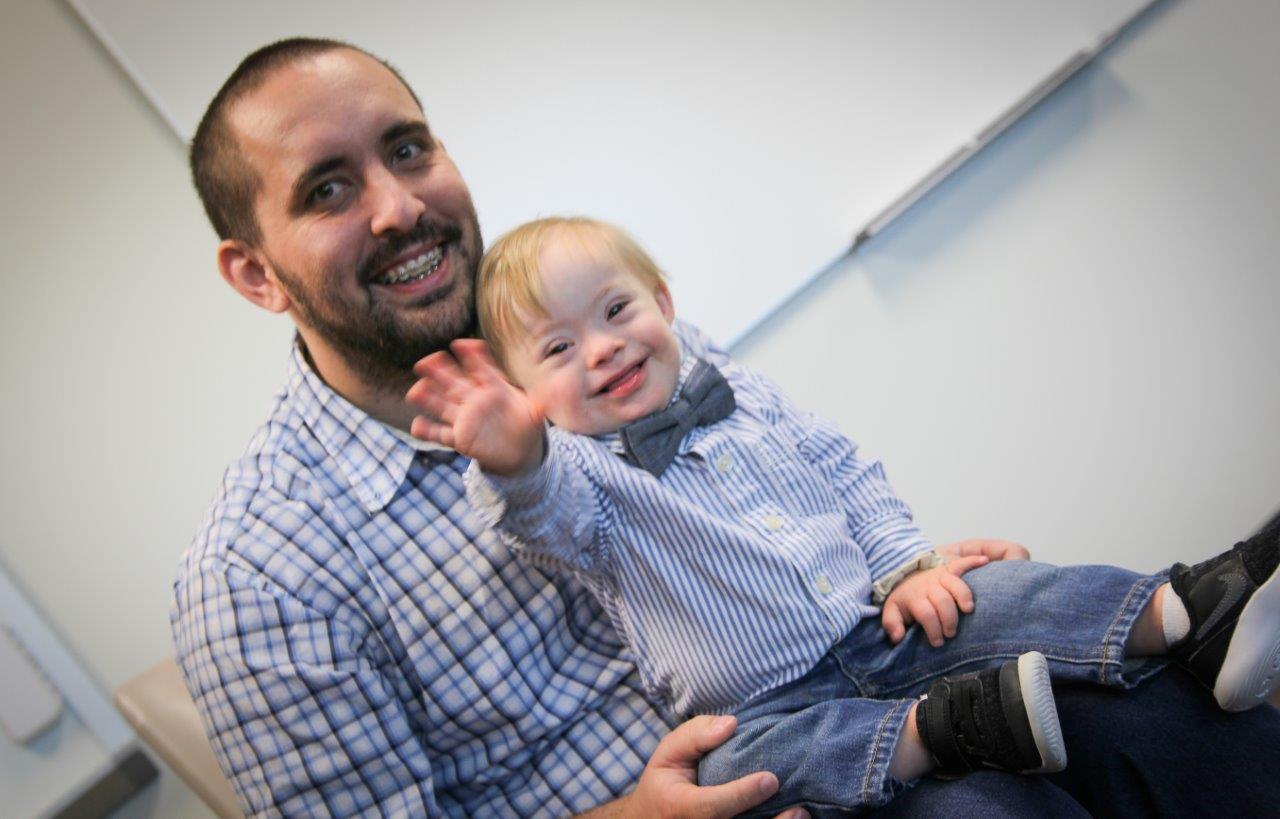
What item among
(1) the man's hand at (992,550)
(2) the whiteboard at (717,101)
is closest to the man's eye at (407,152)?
(2) the whiteboard at (717,101)

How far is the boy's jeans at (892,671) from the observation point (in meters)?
1.04

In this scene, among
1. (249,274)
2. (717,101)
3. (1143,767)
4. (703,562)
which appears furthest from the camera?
(717,101)

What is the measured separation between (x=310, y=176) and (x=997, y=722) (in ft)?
3.68

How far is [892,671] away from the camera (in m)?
1.22

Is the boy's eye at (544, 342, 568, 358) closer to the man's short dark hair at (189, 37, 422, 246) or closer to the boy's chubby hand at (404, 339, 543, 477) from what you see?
the boy's chubby hand at (404, 339, 543, 477)

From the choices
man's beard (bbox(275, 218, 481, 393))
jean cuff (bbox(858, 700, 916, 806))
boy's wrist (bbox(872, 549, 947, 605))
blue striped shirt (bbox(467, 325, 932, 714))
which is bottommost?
jean cuff (bbox(858, 700, 916, 806))

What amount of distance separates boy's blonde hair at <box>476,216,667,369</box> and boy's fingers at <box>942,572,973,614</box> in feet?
1.95

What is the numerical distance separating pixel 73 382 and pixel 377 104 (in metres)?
0.97

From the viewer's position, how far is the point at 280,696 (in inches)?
43.4

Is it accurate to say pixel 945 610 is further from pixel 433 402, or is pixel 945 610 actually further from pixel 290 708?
pixel 290 708

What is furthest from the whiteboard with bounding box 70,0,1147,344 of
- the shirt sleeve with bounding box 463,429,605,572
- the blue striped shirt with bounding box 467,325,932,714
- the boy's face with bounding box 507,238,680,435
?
the shirt sleeve with bounding box 463,429,605,572

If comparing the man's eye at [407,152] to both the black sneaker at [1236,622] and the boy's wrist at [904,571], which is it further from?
the black sneaker at [1236,622]

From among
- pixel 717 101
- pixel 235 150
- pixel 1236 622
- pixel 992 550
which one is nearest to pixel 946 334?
pixel 717 101

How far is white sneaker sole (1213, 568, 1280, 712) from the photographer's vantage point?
37.5 inches
